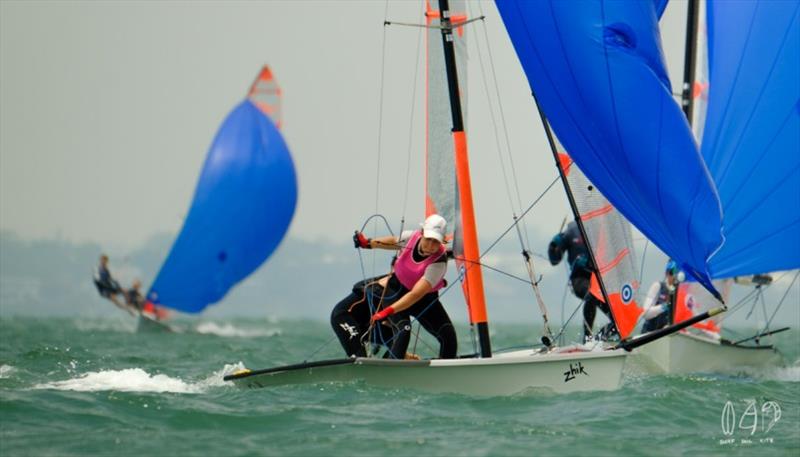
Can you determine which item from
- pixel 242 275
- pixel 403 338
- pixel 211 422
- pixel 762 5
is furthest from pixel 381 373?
pixel 242 275

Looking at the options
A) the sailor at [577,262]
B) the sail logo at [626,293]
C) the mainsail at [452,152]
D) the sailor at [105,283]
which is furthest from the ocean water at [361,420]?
the sailor at [105,283]

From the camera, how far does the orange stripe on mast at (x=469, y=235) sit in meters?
10.6

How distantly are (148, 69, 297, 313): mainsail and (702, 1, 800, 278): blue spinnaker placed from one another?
17.3 metres

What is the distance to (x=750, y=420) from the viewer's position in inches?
381

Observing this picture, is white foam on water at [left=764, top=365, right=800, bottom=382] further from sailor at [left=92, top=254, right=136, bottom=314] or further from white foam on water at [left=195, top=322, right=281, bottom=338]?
sailor at [left=92, top=254, right=136, bottom=314]

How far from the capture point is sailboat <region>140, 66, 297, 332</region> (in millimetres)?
29891

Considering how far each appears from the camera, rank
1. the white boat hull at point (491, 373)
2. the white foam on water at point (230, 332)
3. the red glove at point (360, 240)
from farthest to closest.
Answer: the white foam on water at point (230, 332)
the red glove at point (360, 240)
the white boat hull at point (491, 373)

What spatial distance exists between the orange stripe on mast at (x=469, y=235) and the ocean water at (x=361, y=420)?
105 cm

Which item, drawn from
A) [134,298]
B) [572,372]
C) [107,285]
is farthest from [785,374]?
[107,285]

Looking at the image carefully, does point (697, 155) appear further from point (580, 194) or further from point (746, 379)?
point (746, 379)

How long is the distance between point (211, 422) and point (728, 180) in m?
6.62

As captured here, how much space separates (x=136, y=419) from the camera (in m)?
8.90

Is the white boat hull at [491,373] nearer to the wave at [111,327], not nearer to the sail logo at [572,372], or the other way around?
the sail logo at [572,372]

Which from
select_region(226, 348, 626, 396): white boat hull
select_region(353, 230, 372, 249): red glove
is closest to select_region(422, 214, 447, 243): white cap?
select_region(353, 230, 372, 249): red glove
